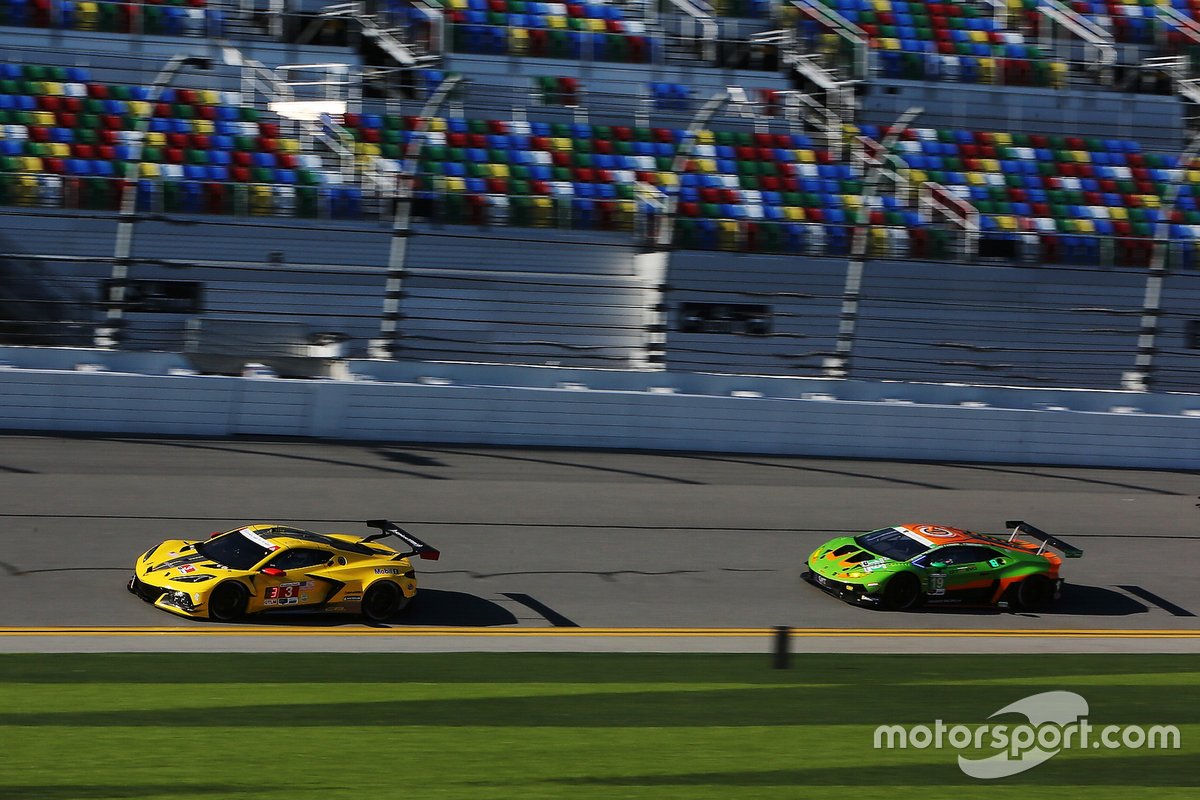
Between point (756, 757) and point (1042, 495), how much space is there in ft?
35.4

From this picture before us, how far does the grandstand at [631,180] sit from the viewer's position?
20531 millimetres

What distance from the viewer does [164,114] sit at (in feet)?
75.6

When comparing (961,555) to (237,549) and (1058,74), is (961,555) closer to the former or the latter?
(237,549)

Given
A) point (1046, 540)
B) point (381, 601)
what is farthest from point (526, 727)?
point (1046, 540)

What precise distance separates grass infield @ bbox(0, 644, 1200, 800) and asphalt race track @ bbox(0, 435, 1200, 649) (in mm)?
1368

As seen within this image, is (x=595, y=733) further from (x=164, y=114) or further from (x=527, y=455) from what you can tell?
(x=164, y=114)

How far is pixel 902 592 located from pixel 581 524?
3.44m

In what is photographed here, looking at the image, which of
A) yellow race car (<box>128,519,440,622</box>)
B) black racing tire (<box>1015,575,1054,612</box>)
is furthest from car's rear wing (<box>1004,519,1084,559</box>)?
yellow race car (<box>128,519,440,622</box>)

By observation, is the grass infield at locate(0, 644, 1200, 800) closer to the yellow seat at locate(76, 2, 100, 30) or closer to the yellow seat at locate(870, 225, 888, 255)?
the yellow seat at locate(870, 225, 888, 255)

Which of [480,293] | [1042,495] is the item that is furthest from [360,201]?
[1042,495]

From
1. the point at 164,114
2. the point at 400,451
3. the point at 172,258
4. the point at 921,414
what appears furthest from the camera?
the point at 164,114

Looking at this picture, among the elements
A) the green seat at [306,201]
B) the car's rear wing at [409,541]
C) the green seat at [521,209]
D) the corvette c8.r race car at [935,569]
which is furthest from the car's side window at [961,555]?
the green seat at [306,201]

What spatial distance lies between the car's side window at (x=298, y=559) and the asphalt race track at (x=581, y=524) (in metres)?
0.44

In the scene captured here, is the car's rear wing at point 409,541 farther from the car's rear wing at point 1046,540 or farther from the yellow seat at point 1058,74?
the yellow seat at point 1058,74
